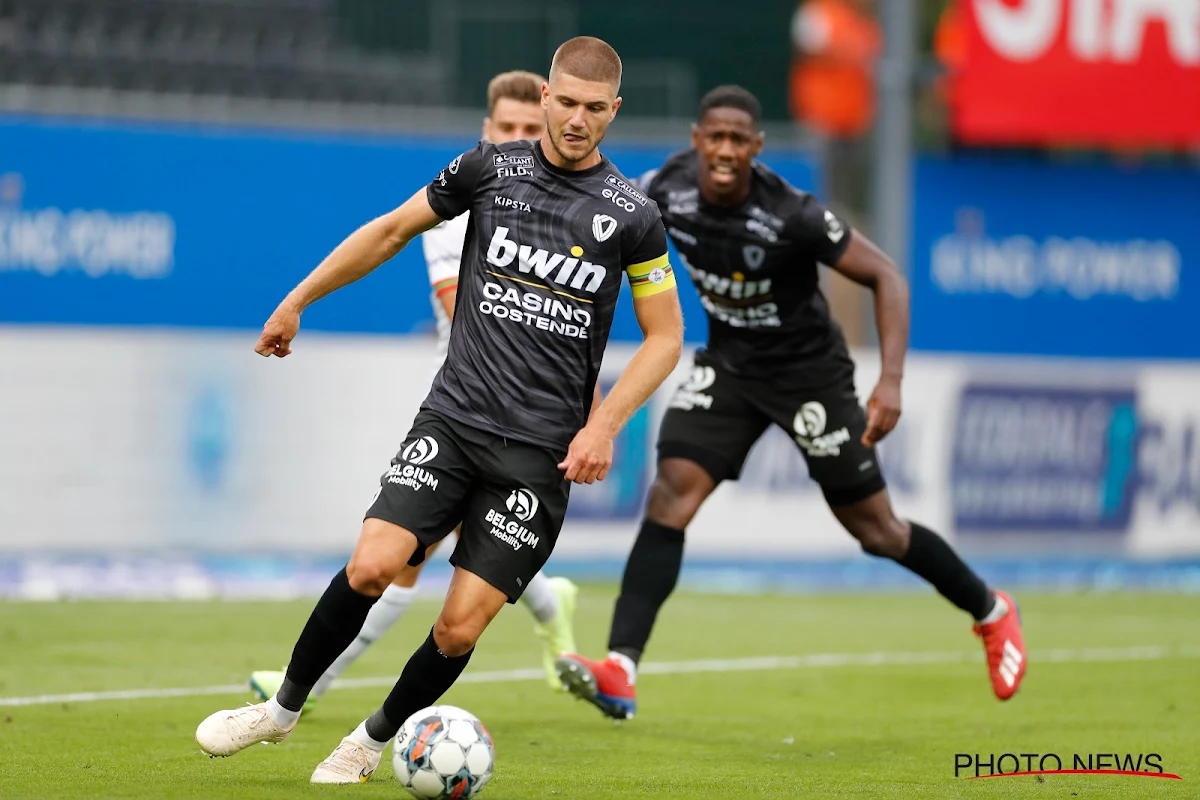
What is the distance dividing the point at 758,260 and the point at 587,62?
2.26 meters

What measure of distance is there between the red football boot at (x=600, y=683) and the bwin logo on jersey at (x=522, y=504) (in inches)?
59.2

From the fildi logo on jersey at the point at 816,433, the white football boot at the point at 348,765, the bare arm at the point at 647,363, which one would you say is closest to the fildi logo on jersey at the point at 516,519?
the bare arm at the point at 647,363

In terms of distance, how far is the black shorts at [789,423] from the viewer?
8.04 meters

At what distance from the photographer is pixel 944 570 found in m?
8.16

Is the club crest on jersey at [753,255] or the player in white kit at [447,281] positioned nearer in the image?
the player in white kit at [447,281]

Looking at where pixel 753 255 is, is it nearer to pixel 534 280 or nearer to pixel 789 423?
pixel 789 423

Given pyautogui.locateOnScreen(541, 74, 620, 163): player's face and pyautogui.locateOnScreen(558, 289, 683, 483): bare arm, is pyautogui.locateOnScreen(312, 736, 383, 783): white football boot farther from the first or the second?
pyautogui.locateOnScreen(541, 74, 620, 163): player's face

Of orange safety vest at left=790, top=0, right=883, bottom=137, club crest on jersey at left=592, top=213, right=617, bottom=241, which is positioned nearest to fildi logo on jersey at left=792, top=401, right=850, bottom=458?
club crest on jersey at left=592, top=213, right=617, bottom=241

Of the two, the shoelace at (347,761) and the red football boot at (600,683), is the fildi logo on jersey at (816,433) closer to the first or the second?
the red football boot at (600,683)

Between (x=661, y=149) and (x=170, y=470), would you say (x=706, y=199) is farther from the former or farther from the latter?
(x=661, y=149)

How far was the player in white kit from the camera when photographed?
7.34 m

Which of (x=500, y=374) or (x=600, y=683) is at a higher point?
(x=500, y=374)

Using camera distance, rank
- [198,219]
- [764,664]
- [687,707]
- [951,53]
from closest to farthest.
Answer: [687,707] → [764,664] → [198,219] → [951,53]

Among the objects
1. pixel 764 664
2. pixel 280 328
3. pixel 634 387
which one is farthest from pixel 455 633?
pixel 764 664
